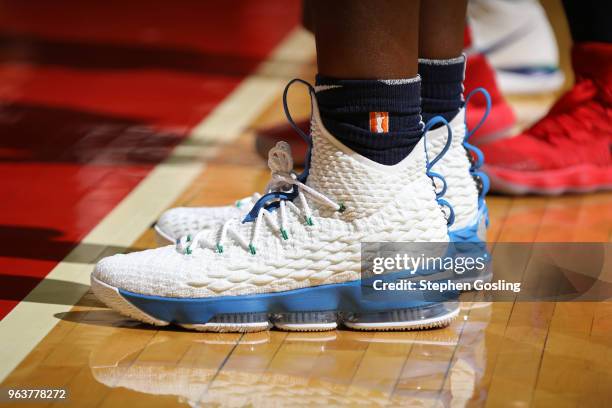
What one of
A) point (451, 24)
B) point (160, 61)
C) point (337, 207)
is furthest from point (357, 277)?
point (160, 61)

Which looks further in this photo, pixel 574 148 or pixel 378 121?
pixel 574 148

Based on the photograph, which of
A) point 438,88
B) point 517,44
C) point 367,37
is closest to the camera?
point 367,37

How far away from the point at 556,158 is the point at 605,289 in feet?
1.65

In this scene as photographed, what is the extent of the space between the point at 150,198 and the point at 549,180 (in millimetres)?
745

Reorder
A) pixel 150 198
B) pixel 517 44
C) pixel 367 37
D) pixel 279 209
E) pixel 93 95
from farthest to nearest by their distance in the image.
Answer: pixel 517 44
pixel 93 95
pixel 150 198
pixel 279 209
pixel 367 37

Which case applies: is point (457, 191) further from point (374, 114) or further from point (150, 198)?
point (150, 198)

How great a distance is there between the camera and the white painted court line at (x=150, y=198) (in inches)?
52.3

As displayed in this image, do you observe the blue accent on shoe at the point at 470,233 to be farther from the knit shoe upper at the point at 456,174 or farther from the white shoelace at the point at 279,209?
the white shoelace at the point at 279,209

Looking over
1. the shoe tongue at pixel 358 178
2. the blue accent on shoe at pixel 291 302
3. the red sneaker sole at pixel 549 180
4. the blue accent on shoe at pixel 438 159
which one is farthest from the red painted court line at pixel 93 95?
the red sneaker sole at pixel 549 180

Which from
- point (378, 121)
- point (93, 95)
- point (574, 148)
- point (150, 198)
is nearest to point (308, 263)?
point (378, 121)

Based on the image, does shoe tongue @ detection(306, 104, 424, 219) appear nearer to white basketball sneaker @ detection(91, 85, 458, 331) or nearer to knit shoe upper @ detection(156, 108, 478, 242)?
white basketball sneaker @ detection(91, 85, 458, 331)

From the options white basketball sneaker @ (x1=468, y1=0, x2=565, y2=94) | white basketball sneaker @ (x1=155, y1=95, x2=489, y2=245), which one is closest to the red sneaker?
white basketball sneaker @ (x1=155, y1=95, x2=489, y2=245)

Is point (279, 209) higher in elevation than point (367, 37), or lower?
lower

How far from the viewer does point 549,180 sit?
6.23 feet
